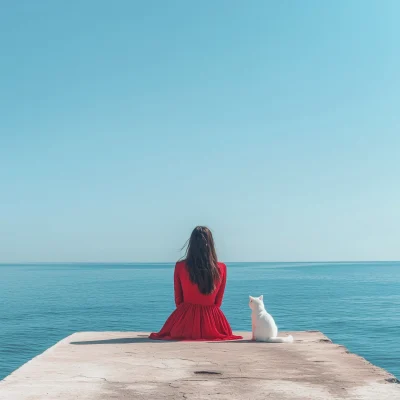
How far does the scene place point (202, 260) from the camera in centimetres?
1024

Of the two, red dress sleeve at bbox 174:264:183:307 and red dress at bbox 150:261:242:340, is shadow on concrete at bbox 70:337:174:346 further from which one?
red dress sleeve at bbox 174:264:183:307

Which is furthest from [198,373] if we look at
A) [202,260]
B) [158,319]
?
[158,319]

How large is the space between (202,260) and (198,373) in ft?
10.4

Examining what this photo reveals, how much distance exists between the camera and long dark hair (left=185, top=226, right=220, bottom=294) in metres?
10.2

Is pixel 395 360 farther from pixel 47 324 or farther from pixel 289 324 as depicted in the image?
pixel 47 324

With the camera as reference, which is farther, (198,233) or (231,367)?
(198,233)

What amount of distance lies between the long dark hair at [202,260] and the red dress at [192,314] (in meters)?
0.13

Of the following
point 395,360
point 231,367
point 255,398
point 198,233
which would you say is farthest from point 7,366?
point 255,398

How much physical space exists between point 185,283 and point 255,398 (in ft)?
15.3

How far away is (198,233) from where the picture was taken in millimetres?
10188

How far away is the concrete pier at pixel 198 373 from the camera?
6.17m

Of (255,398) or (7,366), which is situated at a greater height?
(255,398)

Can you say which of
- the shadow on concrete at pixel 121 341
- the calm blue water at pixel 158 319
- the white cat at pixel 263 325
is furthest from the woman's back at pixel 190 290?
the calm blue water at pixel 158 319

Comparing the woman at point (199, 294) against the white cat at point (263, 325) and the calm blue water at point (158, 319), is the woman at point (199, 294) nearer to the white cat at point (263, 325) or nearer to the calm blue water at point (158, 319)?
the white cat at point (263, 325)
